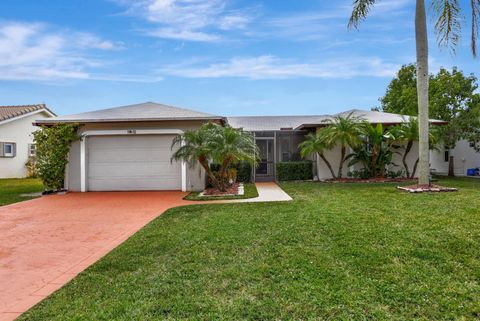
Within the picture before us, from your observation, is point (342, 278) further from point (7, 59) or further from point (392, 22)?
point (7, 59)

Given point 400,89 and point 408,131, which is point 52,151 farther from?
point 400,89

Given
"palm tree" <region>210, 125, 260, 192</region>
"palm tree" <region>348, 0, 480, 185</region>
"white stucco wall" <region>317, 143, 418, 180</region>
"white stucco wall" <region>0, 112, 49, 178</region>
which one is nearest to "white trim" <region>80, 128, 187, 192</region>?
"palm tree" <region>210, 125, 260, 192</region>

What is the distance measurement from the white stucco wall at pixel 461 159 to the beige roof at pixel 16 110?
90.0 ft

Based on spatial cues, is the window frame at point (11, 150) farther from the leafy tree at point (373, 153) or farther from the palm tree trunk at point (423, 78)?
the palm tree trunk at point (423, 78)

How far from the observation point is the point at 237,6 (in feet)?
45.7

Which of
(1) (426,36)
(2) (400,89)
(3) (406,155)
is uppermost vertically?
(2) (400,89)

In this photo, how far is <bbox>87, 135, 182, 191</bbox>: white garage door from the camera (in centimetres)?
1497

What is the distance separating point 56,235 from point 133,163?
8.00 metres

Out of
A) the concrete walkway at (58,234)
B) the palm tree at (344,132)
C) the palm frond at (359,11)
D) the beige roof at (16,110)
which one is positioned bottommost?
the concrete walkway at (58,234)

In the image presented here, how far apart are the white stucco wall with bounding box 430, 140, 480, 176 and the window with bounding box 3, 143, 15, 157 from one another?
27.5m

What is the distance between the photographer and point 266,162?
19.5 metres

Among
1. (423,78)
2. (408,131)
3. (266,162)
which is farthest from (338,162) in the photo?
(423,78)

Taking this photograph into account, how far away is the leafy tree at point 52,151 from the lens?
14227mm

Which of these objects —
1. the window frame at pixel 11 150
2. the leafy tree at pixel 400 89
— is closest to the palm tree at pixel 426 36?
the leafy tree at pixel 400 89
